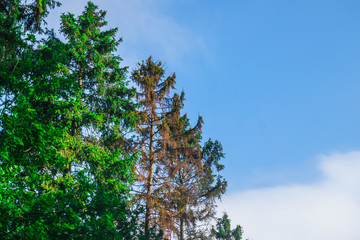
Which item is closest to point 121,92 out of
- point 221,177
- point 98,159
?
point 98,159

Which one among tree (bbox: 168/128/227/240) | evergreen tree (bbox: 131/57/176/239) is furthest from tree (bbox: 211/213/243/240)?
evergreen tree (bbox: 131/57/176/239)

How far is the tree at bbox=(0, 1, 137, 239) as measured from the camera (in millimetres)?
6180

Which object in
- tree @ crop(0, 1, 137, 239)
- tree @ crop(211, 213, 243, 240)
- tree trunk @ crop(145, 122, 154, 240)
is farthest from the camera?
tree @ crop(211, 213, 243, 240)

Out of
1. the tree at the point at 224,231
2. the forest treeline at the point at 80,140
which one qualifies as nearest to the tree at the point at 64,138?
the forest treeline at the point at 80,140

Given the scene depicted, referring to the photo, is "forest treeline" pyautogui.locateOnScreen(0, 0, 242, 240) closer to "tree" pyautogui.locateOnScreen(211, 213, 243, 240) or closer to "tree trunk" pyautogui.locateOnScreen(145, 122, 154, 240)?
"tree trunk" pyautogui.locateOnScreen(145, 122, 154, 240)

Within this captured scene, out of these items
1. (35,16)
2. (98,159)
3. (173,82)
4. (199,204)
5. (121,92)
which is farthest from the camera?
(199,204)

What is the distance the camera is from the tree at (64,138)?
618 cm

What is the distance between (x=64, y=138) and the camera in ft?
30.5

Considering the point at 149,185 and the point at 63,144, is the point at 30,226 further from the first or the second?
the point at 149,185

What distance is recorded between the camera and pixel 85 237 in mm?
7375

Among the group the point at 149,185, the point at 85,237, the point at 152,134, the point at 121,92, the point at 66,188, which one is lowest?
the point at 85,237

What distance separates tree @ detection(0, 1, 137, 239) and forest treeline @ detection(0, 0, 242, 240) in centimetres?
4

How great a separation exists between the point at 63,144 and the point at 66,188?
162 centimetres

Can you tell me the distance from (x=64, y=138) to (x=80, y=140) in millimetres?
916
